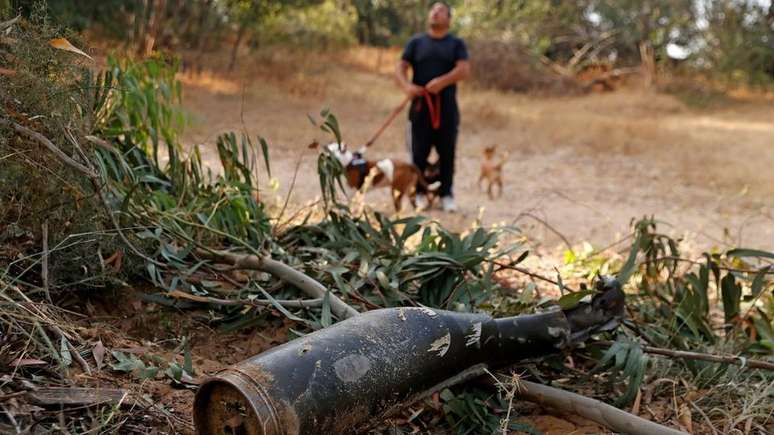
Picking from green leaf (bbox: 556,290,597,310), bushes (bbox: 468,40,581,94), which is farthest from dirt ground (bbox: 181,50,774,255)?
green leaf (bbox: 556,290,597,310)

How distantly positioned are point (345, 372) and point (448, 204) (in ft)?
17.0

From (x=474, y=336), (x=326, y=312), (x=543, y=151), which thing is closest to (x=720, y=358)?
(x=474, y=336)

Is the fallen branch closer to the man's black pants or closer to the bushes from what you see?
the man's black pants

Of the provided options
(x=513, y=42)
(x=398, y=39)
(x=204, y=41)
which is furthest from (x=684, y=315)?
(x=398, y=39)

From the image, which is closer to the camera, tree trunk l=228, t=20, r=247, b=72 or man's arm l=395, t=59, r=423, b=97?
man's arm l=395, t=59, r=423, b=97

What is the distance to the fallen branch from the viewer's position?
111 inches

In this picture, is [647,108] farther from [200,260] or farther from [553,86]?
[200,260]

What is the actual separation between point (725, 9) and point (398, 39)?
664 centimetres

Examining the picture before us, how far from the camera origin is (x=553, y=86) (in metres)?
15.5

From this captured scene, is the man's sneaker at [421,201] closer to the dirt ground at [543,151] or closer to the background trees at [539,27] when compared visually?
the dirt ground at [543,151]

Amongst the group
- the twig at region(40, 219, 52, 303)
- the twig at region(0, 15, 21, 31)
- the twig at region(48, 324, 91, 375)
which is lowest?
the twig at region(48, 324, 91, 375)

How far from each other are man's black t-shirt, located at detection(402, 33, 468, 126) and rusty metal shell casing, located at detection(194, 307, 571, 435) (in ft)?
14.5

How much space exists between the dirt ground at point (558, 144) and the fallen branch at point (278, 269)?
8.28 feet

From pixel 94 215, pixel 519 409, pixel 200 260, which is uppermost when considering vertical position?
pixel 94 215
